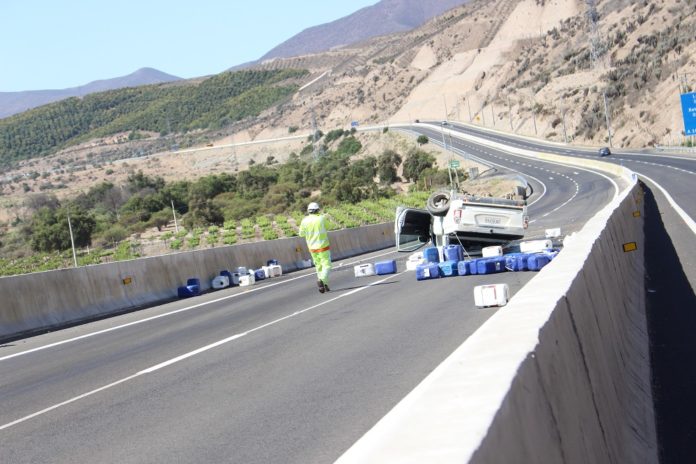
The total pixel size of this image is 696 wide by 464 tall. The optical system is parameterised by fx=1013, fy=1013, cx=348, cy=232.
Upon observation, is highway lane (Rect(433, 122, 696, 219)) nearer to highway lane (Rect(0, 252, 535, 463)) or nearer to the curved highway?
the curved highway

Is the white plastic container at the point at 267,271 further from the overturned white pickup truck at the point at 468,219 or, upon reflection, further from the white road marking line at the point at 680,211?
the white road marking line at the point at 680,211

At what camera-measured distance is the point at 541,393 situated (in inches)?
164

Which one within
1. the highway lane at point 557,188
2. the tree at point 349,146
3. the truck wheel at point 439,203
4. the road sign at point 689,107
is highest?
the tree at point 349,146

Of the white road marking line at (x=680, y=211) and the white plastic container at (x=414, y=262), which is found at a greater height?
the white plastic container at (x=414, y=262)

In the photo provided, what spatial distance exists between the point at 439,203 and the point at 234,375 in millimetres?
11643

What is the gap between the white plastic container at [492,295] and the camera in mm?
13750

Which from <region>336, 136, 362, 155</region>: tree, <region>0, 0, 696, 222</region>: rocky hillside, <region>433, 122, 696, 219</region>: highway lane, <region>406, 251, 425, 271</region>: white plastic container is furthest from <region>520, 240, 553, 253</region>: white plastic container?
<region>336, 136, 362, 155</region>: tree

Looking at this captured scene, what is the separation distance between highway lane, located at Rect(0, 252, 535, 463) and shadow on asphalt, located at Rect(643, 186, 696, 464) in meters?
2.05

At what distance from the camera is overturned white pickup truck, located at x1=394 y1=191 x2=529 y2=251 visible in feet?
67.9

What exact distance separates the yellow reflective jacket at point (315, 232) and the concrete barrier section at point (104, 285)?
191 inches

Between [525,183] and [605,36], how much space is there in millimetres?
125996

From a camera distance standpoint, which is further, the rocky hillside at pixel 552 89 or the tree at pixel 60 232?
the rocky hillside at pixel 552 89

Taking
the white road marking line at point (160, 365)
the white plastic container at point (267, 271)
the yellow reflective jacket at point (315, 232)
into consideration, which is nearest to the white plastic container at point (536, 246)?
→ the yellow reflective jacket at point (315, 232)

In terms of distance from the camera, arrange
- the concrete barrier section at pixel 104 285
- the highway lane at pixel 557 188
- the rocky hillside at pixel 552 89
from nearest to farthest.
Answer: the concrete barrier section at pixel 104 285, the highway lane at pixel 557 188, the rocky hillside at pixel 552 89
